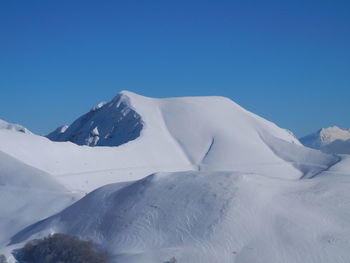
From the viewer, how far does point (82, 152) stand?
1372 inches

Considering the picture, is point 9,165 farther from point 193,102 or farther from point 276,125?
point 276,125

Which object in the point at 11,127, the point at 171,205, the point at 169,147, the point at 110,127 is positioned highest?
the point at 171,205

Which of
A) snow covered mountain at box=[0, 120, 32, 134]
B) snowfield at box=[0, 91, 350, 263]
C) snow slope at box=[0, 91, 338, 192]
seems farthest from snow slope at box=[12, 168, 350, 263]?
snow covered mountain at box=[0, 120, 32, 134]

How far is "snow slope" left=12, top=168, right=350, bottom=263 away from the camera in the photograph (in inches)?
622

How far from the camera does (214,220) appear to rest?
57.2ft

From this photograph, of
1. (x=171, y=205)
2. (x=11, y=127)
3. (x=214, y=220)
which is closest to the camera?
(x=214, y=220)

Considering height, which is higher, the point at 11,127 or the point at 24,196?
the point at 24,196

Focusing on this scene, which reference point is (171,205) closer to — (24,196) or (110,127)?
(24,196)

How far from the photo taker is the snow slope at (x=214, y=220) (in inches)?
622

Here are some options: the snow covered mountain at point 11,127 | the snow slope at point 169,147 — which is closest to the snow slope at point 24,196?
the snow slope at point 169,147

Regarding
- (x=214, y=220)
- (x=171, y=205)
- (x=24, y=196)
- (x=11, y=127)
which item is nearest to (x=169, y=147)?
(x=24, y=196)

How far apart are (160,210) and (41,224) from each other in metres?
5.60

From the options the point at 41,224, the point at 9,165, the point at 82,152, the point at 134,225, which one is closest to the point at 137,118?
the point at 82,152

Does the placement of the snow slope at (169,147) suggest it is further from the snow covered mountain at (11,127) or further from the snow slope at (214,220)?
the snow slope at (214,220)
